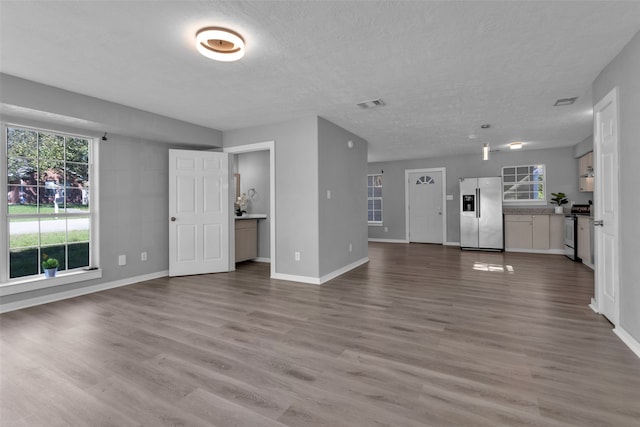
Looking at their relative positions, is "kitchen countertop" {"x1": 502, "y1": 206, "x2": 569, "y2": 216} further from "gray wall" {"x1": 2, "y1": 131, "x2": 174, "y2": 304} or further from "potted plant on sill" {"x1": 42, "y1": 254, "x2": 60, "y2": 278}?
"potted plant on sill" {"x1": 42, "y1": 254, "x2": 60, "y2": 278}

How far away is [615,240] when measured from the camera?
2627mm

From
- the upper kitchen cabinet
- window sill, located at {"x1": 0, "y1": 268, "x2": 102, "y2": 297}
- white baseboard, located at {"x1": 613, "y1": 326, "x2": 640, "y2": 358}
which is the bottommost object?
white baseboard, located at {"x1": 613, "y1": 326, "x2": 640, "y2": 358}

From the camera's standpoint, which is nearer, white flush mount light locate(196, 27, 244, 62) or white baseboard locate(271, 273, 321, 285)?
white flush mount light locate(196, 27, 244, 62)

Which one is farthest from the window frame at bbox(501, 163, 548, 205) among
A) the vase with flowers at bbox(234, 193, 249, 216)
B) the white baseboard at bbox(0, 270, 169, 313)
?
the white baseboard at bbox(0, 270, 169, 313)

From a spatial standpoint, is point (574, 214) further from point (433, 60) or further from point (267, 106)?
point (267, 106)

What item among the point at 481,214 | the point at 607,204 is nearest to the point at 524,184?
the point at 481,214

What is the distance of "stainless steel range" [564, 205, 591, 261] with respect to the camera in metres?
5.88

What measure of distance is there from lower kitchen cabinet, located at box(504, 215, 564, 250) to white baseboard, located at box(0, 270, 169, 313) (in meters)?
7.34

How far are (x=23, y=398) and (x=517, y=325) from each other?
3642 millimetres

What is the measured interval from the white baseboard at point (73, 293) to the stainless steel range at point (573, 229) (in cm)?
755

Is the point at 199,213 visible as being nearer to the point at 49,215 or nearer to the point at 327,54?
the point at 49,215

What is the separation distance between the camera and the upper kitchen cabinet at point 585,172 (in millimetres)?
5966

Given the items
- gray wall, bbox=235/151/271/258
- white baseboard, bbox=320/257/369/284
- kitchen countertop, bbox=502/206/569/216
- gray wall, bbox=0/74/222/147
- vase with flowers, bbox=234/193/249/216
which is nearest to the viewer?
gray wall, bbox=0/74/222/147

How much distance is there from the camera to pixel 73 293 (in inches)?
151
